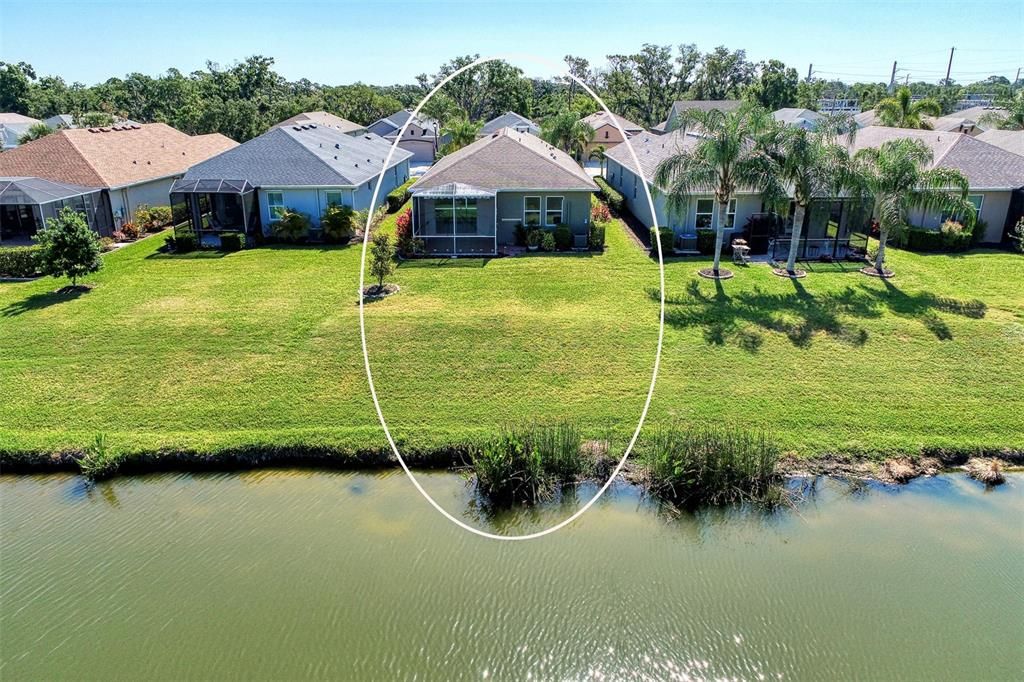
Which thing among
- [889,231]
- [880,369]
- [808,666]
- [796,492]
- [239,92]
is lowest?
[808,666]

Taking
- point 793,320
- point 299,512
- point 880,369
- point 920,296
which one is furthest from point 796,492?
point 920,296

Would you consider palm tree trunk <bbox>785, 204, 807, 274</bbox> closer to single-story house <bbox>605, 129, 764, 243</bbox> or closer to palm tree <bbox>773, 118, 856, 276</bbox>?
palm tree <bbox>773, 118, 856, 276</bbox>

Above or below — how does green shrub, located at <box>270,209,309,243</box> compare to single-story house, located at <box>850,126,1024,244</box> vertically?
below

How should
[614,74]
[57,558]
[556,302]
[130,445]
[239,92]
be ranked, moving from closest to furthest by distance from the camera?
[57,558] → [130,445] → [556,302] → [239,92] → [614,74]

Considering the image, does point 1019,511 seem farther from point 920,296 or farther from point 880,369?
point 920,296

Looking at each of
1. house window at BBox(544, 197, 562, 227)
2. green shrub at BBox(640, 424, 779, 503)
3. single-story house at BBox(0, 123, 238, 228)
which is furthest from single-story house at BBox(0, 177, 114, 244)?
green shrub at BBox(640, 424, 779, 503)

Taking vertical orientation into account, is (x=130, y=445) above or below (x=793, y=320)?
below

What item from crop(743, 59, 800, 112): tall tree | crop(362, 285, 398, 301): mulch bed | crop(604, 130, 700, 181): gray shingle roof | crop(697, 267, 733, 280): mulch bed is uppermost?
crop(743, 59, 800, 112): tall tree

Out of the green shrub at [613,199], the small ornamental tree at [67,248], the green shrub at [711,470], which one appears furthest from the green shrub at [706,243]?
the small ornamental tree at [67,248]
